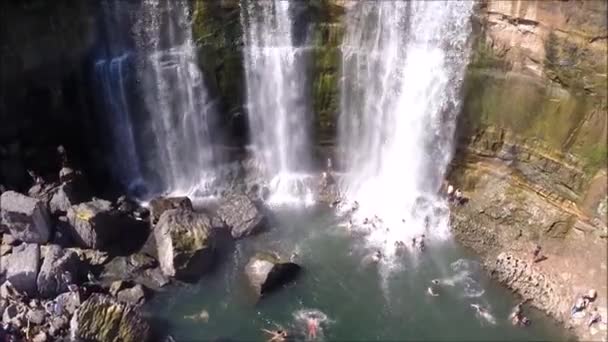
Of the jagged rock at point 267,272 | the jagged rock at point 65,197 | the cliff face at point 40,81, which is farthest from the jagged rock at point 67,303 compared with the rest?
the jagged rock at point 267,272

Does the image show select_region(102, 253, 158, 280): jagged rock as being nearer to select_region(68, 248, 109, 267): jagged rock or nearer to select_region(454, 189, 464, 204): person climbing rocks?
select_region(68, 248, 109, 267): jagged rock

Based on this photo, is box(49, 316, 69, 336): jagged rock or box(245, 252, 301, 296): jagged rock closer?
box(49, 316, 69, 336): jagged rock

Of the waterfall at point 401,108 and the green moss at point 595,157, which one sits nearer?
the green moss at point 595,157

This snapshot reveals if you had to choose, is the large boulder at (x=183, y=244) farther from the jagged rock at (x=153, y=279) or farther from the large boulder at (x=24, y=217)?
the large boulder at (x=24, y=217)

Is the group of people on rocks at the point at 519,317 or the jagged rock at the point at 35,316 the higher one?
the jagged rock at the point at 35,316

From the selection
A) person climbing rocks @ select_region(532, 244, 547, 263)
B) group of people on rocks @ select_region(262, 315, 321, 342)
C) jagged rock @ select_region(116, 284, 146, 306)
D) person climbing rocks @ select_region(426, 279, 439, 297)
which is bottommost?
group of people on rocks @ select_region(262, 315, 321, 342)

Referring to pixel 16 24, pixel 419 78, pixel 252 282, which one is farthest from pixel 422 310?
pixel 16 24

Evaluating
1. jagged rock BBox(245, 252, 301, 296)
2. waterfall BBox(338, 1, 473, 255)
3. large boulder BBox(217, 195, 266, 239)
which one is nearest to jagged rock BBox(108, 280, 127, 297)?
jagged rock BBox(245, 252, 301, 296)
